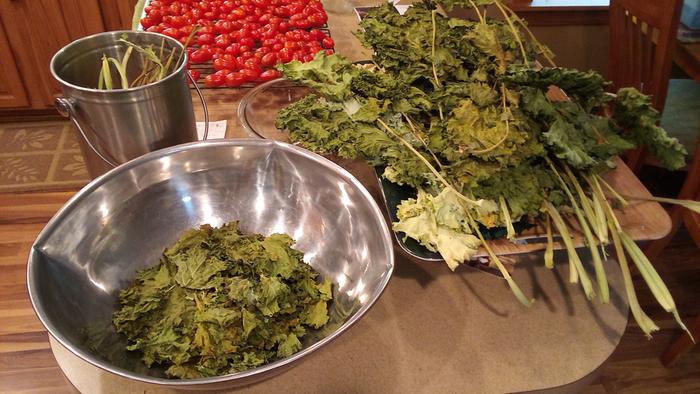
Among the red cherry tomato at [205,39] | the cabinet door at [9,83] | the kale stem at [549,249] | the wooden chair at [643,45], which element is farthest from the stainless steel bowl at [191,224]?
the cabinet door at [9,83]

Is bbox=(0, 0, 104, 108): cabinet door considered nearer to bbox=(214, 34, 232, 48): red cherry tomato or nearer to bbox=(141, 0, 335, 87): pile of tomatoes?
bbox=(141, 0, 335, 87): pile of tomatoes

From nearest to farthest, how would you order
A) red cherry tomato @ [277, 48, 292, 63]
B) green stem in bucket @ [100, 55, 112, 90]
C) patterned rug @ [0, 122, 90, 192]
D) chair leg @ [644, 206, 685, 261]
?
green stem in bucket @ [100, 55, 112, 90] < red cherry tomato @ [277, 48, 292, 63] < chair leg @ [644, 206, 685, 261] < patterned rug @ [0, 122, 90, 192]

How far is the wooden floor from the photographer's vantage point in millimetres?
1495

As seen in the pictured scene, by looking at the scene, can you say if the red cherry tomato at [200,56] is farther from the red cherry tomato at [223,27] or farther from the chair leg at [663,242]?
the chair leg at [663,242]

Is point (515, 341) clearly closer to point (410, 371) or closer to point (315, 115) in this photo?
point (410, 371)

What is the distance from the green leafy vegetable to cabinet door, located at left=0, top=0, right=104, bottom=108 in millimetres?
1958

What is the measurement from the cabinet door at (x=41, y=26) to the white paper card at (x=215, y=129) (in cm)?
153

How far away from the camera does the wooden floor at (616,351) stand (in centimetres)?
150

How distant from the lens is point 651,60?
5.59 feet

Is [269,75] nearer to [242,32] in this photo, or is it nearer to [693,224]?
[242,32]

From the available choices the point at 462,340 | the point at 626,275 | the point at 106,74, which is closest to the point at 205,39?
the point at 106,74

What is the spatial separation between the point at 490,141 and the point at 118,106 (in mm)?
592

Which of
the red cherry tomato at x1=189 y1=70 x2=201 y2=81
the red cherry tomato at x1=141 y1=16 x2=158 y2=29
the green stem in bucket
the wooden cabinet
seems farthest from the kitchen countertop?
the wooden cabinet

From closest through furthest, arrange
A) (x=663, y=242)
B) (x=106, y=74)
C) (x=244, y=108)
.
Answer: (x=106, y=74) < (x=244, y=108) < (x=663, y=242)
